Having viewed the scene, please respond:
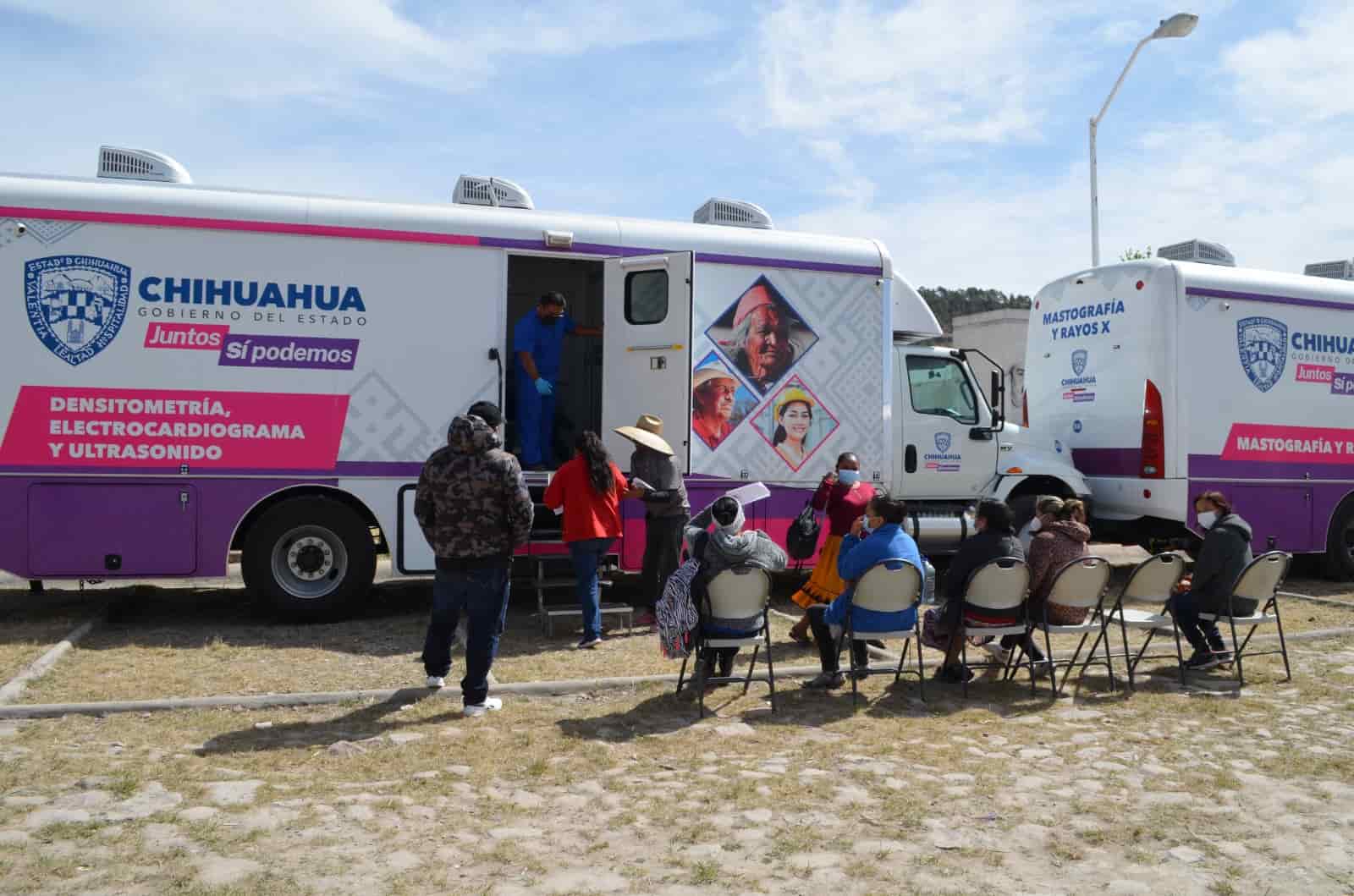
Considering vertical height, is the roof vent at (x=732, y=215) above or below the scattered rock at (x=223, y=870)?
above

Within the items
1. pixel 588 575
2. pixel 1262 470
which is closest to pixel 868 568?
pixel 588 575

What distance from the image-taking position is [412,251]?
8.18 m

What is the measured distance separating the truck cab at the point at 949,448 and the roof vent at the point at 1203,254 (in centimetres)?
270

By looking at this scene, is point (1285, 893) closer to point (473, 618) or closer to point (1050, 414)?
point (473, 618)

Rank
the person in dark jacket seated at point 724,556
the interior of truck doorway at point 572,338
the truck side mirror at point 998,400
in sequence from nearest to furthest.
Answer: the person in dark jacket seated at point 724,556, the interior of truck doorway at point 572,338, the truck side mirror at point 998,400

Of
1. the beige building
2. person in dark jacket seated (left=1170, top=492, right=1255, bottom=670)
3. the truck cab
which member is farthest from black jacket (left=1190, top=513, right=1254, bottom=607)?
the beige building

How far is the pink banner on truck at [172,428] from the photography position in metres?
7.49

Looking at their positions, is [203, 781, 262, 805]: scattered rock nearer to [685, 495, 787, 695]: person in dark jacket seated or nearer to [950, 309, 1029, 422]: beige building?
[685, 495, 787, 695]: person in dark jacket seated

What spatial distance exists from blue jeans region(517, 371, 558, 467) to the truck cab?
3.17 meters

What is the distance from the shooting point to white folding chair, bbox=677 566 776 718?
19.6 ft

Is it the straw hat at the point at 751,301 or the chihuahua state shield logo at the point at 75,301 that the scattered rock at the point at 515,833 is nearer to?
the chihuahua state shield logo at the point at 75,301

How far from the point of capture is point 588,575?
758cm

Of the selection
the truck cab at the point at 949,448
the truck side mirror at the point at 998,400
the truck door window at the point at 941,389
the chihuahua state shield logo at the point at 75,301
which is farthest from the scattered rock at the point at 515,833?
the truck side mirror at the point at 998,400

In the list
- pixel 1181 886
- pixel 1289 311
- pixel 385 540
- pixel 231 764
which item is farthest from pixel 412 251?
pixel 1289 311
